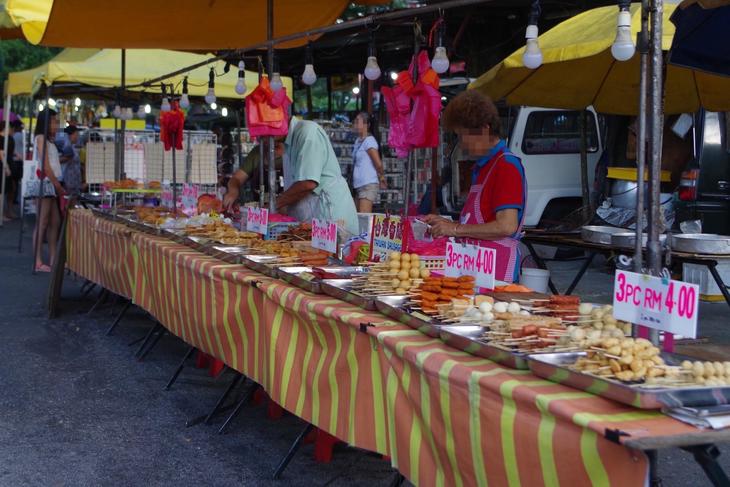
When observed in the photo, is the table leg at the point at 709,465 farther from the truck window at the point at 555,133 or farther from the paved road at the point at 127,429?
the truck window at the point at 555,133

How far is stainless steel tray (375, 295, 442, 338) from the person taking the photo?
3565 mm

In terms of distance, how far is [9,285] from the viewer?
38.4ft

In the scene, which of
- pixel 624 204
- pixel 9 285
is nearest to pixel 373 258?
pixel 624 204

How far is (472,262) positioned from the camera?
4113mm

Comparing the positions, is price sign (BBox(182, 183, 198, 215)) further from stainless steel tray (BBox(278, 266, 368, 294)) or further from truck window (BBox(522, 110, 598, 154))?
truck window (BBox(522, 110, 598, 154))

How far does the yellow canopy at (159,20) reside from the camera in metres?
7.82

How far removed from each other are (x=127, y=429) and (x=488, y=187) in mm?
2846

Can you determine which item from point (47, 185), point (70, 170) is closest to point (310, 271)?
point (47, 185)

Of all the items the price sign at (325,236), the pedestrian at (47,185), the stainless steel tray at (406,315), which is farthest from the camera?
the pedestrian at (47,185)

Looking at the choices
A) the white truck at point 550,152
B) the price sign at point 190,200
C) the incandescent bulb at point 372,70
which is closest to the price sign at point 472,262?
the incandescent bulb at point 372,70

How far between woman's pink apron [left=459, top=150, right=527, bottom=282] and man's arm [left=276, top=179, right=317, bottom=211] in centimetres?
190

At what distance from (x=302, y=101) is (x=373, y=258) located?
72.4 ft

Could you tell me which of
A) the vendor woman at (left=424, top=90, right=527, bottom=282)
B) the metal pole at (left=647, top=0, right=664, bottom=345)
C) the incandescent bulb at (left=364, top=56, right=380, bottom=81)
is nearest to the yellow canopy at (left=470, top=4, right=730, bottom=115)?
the incandescent bulb at (left=364, top=56, right=380, bottom=81)

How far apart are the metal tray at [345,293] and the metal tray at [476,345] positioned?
720mm
